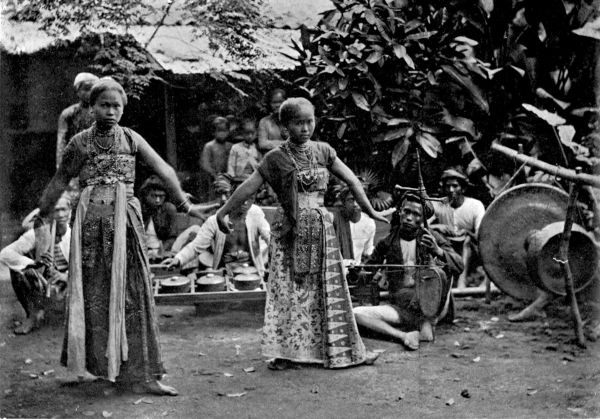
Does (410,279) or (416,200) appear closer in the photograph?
(416,200)

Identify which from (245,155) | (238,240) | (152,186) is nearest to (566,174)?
(238,240)

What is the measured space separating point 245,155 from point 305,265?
4.46m

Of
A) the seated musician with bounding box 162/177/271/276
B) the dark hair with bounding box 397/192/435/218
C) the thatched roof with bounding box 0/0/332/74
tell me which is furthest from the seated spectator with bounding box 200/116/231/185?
the dark hair with bounding box 397/192/435/218

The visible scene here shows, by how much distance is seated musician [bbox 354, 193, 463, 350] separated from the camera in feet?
19.8

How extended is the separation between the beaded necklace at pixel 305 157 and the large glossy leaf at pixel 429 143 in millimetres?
2699

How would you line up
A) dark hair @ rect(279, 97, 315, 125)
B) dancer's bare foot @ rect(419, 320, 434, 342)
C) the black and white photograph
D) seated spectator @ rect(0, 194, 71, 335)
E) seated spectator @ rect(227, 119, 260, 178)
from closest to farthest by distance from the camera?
the black and white photograph, dark hair @ rect(279, 97, 315, 125), dancer's bare foot @ rect(419, 320, 434, 342), seated spectator @ rect(0, 194, 71, 335), seated spectator @ rect(227, 119, 260, 178)

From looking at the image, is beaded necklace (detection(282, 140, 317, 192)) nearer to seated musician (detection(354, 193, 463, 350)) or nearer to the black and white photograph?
the black and white photograph

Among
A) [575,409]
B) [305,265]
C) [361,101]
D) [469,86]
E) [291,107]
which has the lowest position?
[575,409]

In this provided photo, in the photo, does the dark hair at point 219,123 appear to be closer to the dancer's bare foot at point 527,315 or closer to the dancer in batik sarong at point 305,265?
the dancer in batik sarong at point 305,265

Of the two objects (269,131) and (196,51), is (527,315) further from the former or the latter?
(196,51)

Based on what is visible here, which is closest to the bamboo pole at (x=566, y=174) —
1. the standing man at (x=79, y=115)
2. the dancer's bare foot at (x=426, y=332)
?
the dancer's bare foot at (x=426, y=332)

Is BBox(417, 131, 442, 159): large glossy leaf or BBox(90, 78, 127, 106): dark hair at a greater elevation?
BBox(90, 78, 127, 106): dark hair

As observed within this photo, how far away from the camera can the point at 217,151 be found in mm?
10109

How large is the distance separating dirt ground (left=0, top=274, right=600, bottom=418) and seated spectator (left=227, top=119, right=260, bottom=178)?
3.12 m
